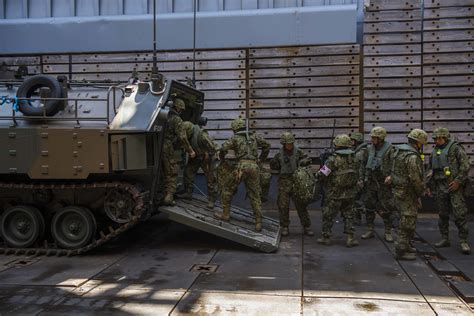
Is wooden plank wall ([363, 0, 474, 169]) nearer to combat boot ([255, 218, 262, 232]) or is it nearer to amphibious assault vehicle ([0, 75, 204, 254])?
combat boot ([255, 218, 262, 232])

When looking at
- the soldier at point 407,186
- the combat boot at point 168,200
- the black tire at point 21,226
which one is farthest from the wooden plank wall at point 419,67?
the black tire at point 21,226

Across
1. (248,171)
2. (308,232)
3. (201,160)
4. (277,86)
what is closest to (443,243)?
(308,232)

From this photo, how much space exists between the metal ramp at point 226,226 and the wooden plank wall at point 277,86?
3.24 m

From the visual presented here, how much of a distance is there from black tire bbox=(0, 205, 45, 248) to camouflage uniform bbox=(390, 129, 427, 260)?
17.2ft

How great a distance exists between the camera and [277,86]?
35.3 feet

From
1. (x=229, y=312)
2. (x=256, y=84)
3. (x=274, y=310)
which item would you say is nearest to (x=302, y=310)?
(x=274, y=310)

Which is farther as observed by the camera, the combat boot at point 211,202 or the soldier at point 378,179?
the combat boot at point 211,202

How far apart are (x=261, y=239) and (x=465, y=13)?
6919mm

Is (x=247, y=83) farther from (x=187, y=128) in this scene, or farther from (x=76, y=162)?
(x=76, y=162)

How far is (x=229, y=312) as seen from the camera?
4.70 meters

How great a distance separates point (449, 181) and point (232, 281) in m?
3.89

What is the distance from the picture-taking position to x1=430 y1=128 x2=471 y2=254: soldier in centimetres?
723

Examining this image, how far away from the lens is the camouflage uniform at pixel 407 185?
6.41 m

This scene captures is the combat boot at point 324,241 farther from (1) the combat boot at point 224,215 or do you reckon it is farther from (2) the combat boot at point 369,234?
(1) the combat boot at point 224,215
